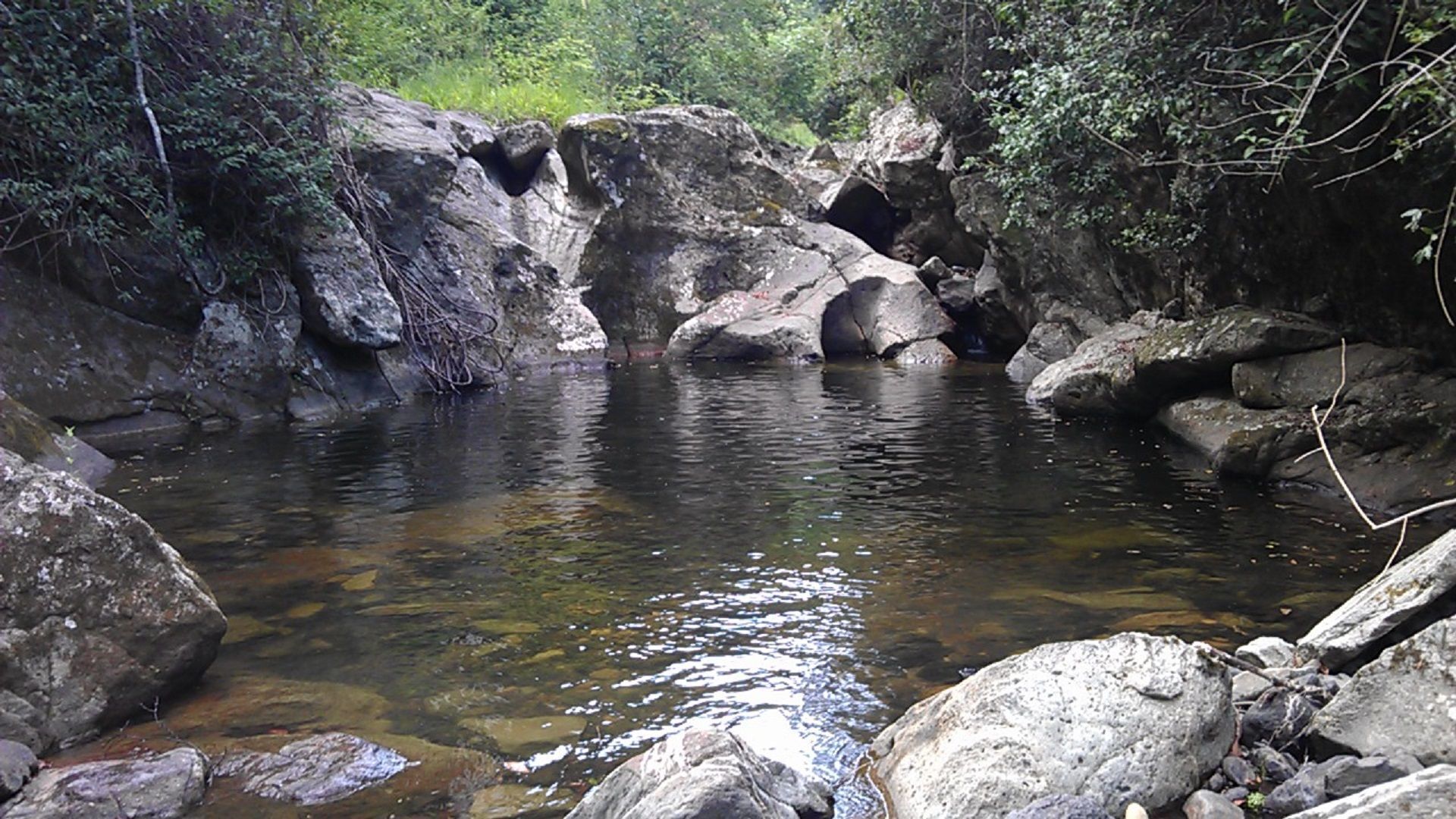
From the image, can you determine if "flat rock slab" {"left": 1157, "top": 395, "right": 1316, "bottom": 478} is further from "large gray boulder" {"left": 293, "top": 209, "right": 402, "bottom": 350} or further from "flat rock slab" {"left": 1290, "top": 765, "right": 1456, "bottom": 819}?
"large gray boulder" {"left": 293, "top": 209, "right": 402, "bottom": 350}

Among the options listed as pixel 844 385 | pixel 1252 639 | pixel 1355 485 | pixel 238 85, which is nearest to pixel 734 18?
pixel 844 385

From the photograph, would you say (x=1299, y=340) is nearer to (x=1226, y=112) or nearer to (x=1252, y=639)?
(x=1226, y=112)

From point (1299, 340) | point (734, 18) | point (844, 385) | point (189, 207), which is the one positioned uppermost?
point (734, 18)

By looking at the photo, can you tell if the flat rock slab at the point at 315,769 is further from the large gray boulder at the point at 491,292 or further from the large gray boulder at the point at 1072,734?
the large gray boulder at the point at 491,292

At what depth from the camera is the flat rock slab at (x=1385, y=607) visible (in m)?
4.83

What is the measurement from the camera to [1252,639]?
6254mm

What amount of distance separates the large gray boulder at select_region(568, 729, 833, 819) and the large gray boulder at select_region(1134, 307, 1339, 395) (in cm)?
870

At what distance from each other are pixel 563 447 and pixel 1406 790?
1067cm

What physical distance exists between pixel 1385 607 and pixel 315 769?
485cm

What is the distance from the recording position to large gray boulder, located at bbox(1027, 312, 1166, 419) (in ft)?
45.0

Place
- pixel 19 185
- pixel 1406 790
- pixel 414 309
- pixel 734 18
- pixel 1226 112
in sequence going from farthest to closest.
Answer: pixel 734 18 → pixel 414 309 → pixel 19 185 → pixel 1226 112 → pixel 1406 790

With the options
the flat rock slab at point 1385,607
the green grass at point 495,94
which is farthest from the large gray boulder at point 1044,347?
the flat rock slab at point 1385,607

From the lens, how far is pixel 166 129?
14.7m

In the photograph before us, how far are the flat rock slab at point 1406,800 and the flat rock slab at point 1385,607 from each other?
1.53 m
